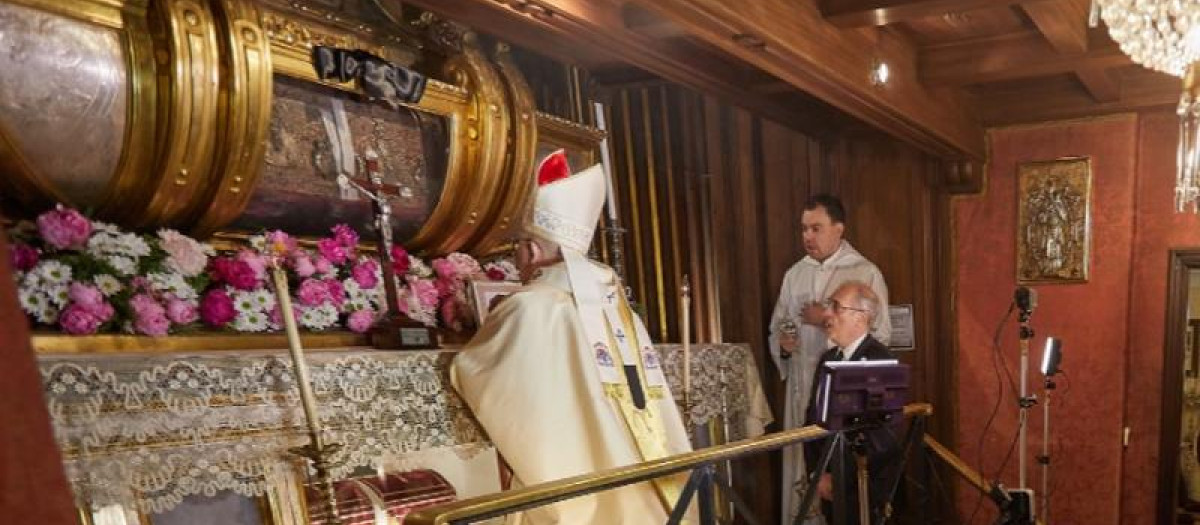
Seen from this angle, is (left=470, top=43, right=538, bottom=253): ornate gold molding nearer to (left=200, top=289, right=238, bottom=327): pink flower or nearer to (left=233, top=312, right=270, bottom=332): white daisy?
(left=233, top=312, right=270, bottom=332): white daisy

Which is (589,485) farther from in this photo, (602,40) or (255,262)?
(602,40)

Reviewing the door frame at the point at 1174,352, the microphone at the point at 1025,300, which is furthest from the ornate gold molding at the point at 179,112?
the door frame at the point at 1174,352

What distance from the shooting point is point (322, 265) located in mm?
3000

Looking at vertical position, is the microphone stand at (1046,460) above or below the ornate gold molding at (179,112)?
below

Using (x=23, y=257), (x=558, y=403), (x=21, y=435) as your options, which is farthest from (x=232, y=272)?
(x=21, y=435)

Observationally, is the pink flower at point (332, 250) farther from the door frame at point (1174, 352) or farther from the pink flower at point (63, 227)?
the door frame at point (1174, 352)

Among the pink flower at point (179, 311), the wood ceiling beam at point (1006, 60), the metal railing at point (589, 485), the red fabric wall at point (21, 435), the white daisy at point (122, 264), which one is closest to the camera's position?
the red fabric wall at point (21, 435)

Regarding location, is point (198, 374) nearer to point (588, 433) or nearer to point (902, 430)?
point (588, 433)

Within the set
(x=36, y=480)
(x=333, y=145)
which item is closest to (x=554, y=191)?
(x=333, y=145)

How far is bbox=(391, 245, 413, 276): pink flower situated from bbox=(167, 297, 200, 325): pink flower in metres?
0.82

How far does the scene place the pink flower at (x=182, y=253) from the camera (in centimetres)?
258

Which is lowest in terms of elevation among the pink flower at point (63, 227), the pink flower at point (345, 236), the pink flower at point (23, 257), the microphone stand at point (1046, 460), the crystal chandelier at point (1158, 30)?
the microphone stand at point (1046, 460)

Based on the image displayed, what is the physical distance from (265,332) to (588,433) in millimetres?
1062

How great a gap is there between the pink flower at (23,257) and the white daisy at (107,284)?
0.48ft
